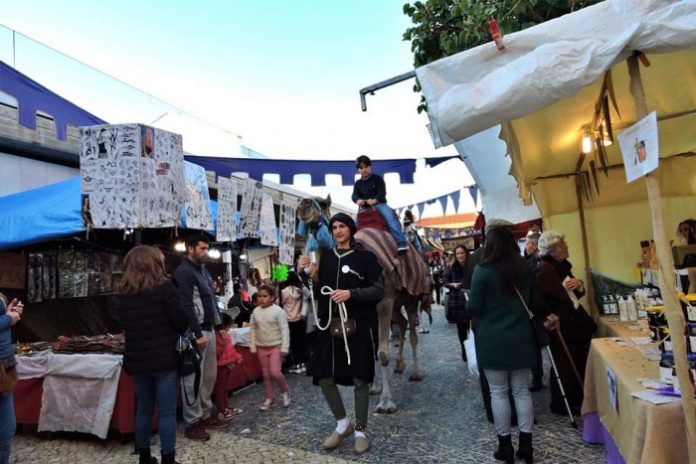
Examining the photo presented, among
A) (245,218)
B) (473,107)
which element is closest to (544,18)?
(473,107)

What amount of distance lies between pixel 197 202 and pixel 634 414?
5645 mm

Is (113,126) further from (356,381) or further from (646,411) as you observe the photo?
(646,411)

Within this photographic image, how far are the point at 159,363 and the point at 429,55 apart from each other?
6196mm

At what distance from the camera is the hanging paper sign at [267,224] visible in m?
8.06

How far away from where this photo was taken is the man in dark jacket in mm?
4633

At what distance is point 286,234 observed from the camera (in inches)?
311

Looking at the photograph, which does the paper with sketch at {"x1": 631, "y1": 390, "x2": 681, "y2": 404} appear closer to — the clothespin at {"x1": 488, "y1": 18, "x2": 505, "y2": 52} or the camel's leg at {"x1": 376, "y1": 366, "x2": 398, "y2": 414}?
the clothespin at {"x1": 488, "y1": 18, "x2": 505, "y2": 52}

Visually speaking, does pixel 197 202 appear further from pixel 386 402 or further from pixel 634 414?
pixel 634 414

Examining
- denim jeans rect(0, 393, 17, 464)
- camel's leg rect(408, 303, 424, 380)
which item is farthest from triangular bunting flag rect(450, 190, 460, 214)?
denim jeans rect(0, 393, 17, 464)

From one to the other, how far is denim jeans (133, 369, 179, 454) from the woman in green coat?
8.17 ft

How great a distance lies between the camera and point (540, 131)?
479 centimetres

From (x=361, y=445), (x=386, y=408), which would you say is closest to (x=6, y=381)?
(x=361, y=445)

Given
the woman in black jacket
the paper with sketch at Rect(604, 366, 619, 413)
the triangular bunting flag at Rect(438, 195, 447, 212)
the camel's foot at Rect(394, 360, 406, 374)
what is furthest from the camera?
the triangular bunting flag at Rect(438, 195, 447, 212)

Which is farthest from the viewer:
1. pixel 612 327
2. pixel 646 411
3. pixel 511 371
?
pixel 612 327
